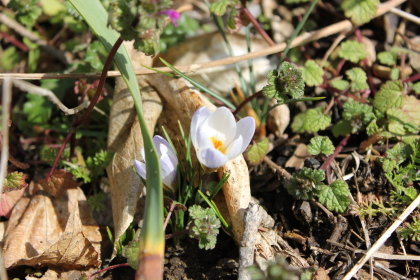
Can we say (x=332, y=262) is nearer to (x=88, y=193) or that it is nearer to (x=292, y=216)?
(x=292, y=216)

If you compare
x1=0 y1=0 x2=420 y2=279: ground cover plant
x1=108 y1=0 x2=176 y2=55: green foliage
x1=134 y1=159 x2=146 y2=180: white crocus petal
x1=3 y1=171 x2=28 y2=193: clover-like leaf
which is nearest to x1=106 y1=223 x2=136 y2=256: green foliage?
x1=0 y1=0 x2=420 y2=279: ground cover plant

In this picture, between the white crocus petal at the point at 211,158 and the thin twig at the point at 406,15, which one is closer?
the white crocus petal at the point at 211,158

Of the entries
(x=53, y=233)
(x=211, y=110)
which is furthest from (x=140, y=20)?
(x=53, y=233)

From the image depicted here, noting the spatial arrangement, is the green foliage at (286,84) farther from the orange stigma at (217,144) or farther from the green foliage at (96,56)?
the green foliage at (96,56)

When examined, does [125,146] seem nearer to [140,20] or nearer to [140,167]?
[140,167]

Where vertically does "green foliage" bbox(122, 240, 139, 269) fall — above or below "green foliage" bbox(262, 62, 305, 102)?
below

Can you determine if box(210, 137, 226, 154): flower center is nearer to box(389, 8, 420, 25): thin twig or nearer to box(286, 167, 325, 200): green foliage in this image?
box(286, 167, 325, 200): green foliage

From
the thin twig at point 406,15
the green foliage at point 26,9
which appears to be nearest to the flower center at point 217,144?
the green foliage at point 26,9
